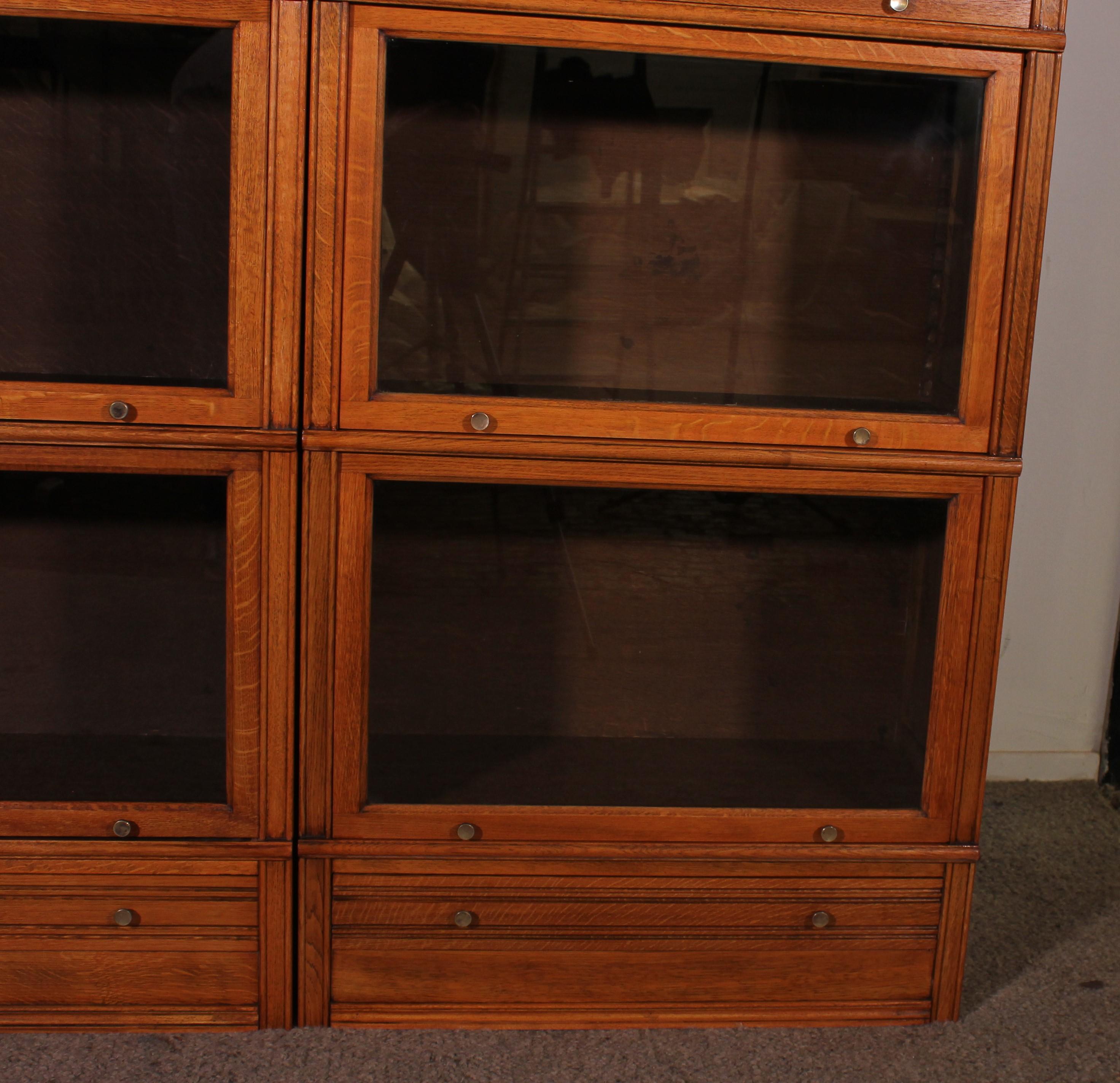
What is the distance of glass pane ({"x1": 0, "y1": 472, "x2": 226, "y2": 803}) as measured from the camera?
128cm

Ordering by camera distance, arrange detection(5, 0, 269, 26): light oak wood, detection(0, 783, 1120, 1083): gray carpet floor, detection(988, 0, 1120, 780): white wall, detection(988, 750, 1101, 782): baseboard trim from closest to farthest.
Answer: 1. detection(5, 0, 269, 26): light oak wood
2. detection(0, 783, 1120, 1083): gray carpet floor
3. detection(988, 0, 1120, 780): white wall
4. detection(988, 750, 1101, 782): baseboard trim

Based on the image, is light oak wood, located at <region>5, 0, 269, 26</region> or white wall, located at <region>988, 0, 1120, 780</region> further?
white wall, located at <region>988, 0, 1120, 780</region>

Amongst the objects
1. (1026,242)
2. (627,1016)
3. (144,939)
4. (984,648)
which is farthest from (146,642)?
(1026,242)

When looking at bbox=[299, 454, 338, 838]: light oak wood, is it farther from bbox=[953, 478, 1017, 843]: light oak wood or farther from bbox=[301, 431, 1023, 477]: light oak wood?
bbox=[953, 478, 1017, 843]: light oak wood

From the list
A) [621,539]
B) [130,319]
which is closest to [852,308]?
[621,539]

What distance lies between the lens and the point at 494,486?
1283mm

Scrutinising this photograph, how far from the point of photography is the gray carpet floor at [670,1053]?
1.26 m

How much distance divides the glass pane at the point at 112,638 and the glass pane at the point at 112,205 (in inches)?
5.6

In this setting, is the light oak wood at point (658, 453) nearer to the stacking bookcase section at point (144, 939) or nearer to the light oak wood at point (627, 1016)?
the stacking bookcase section at point (144, 939)

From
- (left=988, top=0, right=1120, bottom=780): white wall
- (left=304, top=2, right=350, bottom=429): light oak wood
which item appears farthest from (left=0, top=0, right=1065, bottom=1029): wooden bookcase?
→ (left=988, top=0, right=1120, bottom=780): white wall

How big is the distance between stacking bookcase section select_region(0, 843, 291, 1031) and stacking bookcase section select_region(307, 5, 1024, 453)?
54 centimetres

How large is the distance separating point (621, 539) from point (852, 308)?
1.25ft

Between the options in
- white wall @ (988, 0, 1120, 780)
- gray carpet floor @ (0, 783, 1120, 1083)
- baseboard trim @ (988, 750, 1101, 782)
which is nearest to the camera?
gray carpet floor @ (0, 783, 1120, 1083)

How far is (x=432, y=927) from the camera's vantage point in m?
1.32
